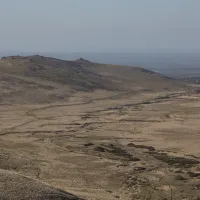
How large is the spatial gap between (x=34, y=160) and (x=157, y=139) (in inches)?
501

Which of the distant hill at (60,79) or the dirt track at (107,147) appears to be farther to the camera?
the distant hill at (60,79)

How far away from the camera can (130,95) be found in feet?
232

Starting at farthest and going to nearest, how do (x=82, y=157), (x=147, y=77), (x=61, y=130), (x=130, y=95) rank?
(x=147, y=77) → (x=130, y=95) → (x=61, y=130) → (x=82, y=157)

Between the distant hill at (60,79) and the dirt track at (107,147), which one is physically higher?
the distant hill at (60,79)

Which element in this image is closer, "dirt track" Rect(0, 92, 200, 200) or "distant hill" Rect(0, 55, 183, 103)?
"dirt track" Rect(0, 92, 200, 200)

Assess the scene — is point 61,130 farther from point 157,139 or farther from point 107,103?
point 107,103

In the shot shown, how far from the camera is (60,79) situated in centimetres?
7338

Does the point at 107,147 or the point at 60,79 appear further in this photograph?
the point at 60,79

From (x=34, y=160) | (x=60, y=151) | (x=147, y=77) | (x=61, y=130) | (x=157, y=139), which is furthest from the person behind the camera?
(x=147, y=77)

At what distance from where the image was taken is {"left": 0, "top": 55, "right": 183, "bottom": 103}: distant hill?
203ft

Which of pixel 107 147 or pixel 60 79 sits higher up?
pixel 60 79

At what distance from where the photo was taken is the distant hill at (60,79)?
61.7 m

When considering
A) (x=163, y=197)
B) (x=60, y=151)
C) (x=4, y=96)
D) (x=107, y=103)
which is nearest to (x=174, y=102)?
(x=107, y=103)

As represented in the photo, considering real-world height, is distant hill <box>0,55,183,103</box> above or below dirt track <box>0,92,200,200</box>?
above
